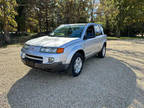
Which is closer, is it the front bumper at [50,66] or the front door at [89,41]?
the front bumper at [50,66]

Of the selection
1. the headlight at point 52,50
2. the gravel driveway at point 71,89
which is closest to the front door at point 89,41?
the gravel driveway at point 71,89

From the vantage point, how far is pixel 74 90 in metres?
2.71

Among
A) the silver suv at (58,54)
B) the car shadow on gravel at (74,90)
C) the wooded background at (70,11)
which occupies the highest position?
the wooded background at (70,11)

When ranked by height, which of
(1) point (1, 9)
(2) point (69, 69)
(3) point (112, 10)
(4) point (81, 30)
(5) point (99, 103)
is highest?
(3) point (112, 10)

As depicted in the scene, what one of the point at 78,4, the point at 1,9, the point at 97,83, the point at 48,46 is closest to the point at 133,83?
the point at 97,83

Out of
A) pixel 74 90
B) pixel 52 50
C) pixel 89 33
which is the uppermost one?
pixel 89 33

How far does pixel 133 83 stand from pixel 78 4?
1881 centimetres

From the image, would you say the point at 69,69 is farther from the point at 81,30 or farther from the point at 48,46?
the point at 81,30

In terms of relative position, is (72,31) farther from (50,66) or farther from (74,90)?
(74,90)

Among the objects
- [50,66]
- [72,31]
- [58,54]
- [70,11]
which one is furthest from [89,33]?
[70,11]

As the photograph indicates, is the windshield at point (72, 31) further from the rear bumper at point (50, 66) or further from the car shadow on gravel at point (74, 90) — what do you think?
the car shadow on gravel at point (74, 90)

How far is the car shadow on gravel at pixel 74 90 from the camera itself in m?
2.24

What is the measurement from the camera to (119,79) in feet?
10.9

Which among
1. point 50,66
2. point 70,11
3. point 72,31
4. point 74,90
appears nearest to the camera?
point 74,90
